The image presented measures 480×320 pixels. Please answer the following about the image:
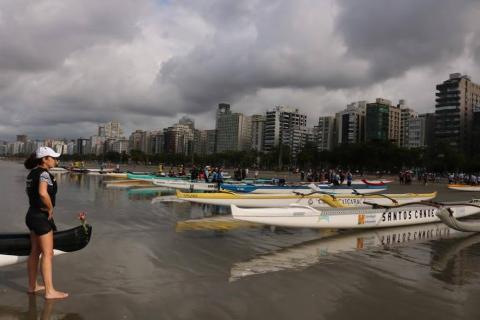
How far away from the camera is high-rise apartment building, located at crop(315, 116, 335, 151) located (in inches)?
6944

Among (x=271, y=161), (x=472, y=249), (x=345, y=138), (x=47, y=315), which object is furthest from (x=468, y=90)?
(x=47, y=315)

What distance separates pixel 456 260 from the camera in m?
8.87

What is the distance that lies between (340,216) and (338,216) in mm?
79

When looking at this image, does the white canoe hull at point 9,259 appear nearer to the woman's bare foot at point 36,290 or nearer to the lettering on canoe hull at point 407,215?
the woman's bare foot at point 36,290

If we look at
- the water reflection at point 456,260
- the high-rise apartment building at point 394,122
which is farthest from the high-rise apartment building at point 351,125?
the water reflection at point 456,260

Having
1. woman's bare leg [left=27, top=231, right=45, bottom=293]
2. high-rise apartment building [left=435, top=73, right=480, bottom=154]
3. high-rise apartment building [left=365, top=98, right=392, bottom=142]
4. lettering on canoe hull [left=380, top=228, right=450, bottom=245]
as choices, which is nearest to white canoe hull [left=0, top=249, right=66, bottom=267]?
woman's bare leg [left=27, top=231, right=45, bottom=293]

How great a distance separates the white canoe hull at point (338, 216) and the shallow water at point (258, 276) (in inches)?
15.1

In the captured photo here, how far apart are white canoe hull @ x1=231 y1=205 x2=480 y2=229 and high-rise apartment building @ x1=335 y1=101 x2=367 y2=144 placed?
6073 inches

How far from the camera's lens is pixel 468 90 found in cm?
13550

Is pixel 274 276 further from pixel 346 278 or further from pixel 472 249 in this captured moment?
pixel 472 249

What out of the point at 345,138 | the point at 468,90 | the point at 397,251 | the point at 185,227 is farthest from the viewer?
the point at 345,138

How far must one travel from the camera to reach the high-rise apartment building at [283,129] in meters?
179

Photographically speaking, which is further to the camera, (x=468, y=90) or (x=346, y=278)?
(x=468, y=90)

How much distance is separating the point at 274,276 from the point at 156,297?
89.0 inches
